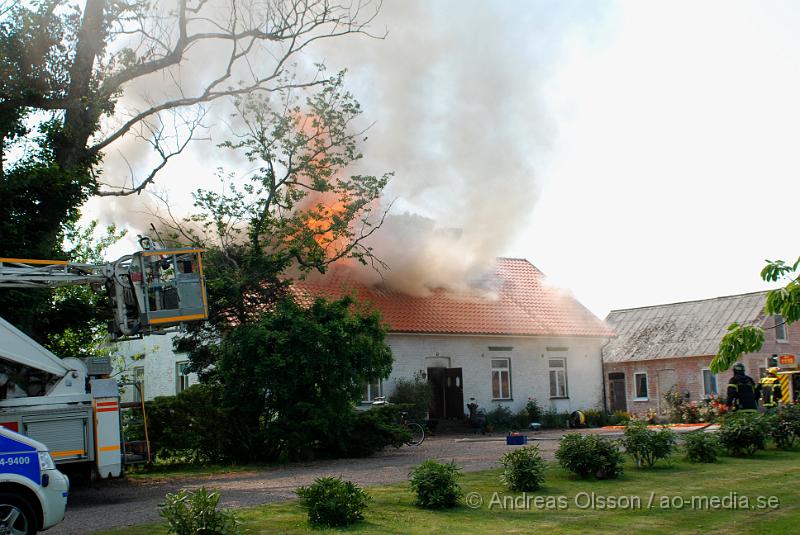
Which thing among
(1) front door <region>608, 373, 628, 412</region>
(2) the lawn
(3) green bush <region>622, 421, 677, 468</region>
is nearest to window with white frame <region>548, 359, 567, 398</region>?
(1) front door <region>608, 373, 628, 412</region>

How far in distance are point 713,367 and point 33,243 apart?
14.3 m

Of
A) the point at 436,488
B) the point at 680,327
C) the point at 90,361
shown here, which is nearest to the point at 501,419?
the point at 680,327

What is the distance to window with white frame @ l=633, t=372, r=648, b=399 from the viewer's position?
4038 centimetres

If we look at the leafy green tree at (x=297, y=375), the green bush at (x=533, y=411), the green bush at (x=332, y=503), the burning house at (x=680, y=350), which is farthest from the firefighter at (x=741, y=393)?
the burning house at (x=680, y=350)

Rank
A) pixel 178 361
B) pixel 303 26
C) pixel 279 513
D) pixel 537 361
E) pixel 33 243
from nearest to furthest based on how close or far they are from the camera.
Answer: pixel 279 513 → pixel 33 243 → pixel 303 26 → pixel 178 361 → pixel 537 361

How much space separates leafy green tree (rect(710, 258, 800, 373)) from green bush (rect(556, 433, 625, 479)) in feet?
23.4

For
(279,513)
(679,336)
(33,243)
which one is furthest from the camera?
(679,336)

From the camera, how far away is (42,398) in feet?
41.5

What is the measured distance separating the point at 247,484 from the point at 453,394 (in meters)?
16.4

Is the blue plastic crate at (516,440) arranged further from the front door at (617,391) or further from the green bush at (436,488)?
the front door at (617,391)

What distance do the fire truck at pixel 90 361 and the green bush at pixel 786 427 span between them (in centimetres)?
1204

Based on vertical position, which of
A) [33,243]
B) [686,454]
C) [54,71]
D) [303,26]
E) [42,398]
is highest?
[303,26]

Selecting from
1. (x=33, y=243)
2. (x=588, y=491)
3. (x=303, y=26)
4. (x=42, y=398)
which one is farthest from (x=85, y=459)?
(x=303, y=26)

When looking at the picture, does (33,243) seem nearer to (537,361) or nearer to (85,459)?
(85,459)
